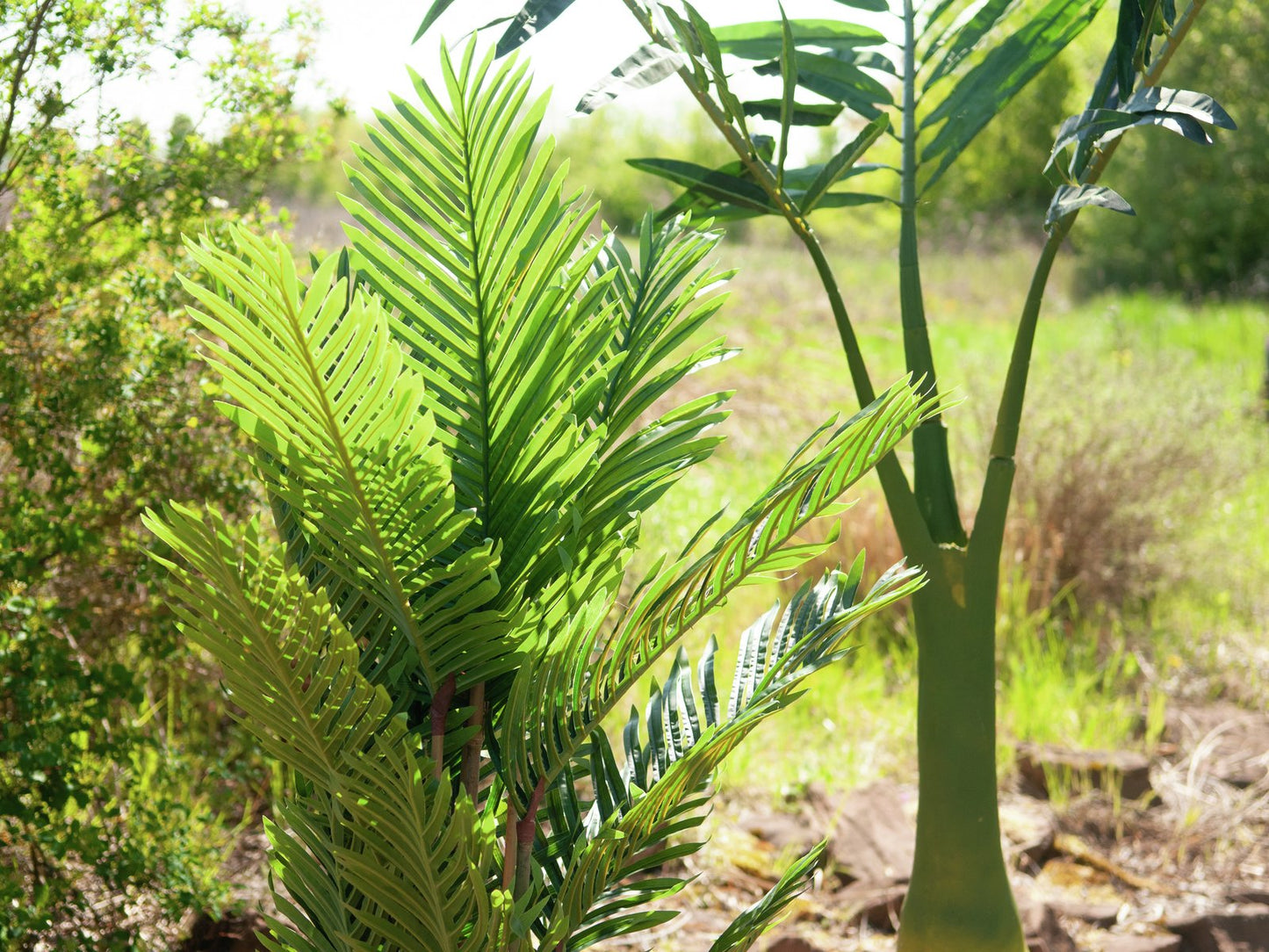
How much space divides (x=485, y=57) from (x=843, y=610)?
76cm

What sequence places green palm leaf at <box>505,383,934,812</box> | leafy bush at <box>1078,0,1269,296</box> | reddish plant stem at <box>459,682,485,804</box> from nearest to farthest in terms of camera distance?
green palm leaf at <box>505,383,934,812</box> → reddish plant stem at <box>459,682,485,804</box> → leafy bush at <box>1078,0,1269,296</box>

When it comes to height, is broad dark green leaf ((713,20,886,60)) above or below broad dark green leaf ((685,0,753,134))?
above

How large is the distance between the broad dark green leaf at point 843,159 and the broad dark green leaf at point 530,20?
43 centimetres

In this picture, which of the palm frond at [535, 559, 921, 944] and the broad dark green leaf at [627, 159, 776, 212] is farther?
the broad dark green leaf at [627, 159, 776, 212]

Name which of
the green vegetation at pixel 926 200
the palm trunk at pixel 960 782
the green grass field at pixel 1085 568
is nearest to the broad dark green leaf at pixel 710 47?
the green vegetation at pixel 926 200

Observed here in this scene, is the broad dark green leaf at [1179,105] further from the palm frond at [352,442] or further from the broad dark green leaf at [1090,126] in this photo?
the palm frond at [352,442]

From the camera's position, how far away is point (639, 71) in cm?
155

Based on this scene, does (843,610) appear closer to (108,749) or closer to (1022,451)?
(108,749)

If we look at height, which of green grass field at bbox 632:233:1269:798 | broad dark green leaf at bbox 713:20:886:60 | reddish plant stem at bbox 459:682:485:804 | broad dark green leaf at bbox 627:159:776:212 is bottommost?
green grass field at bbox 632:233:1269:798

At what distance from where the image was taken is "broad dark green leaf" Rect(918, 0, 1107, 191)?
178 centimetres

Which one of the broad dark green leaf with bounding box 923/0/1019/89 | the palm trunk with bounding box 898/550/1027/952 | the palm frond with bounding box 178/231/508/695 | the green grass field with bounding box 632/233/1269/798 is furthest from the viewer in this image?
the green grass field with bounding box 632/233/1269/798

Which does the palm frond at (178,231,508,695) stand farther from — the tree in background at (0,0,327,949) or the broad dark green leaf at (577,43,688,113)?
the tree in background at (0,0,327,949)

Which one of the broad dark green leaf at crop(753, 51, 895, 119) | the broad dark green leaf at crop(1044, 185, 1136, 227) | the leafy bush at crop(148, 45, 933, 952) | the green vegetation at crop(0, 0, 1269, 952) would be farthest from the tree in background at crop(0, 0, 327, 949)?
the broad dark green leaf at crop(1044, 185, 1136, 227)

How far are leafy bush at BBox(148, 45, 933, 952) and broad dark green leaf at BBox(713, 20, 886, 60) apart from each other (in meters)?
0.72
